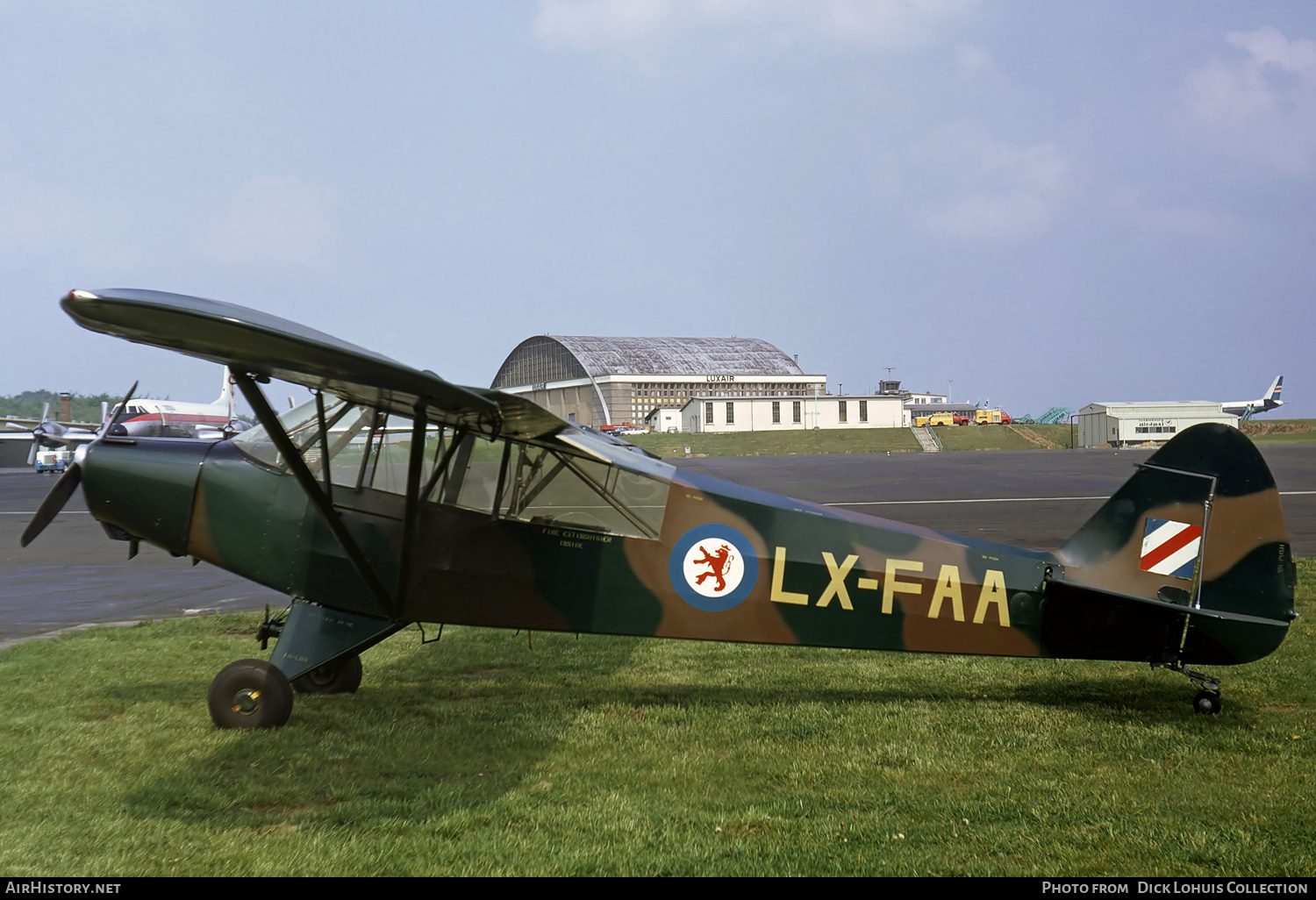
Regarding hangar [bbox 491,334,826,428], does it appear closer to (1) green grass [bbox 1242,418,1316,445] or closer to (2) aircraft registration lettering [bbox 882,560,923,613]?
(1) green grass [bbox 1242,418,1316,445]

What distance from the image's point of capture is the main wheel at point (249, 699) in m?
5.63

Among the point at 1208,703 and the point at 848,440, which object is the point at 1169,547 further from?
the point at 848,440

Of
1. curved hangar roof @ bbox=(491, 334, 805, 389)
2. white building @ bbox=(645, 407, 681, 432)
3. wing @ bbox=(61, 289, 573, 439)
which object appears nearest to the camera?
wing @ bbox=(61, 289, 573, 439)

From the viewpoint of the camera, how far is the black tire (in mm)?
6570

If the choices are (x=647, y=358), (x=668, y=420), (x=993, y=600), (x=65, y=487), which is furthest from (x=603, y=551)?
(x=647, y=358)

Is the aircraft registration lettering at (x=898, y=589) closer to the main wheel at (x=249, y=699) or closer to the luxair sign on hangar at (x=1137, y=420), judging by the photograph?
the main wheel at (x=249, y=699)

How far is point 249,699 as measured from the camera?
5641 millimetres

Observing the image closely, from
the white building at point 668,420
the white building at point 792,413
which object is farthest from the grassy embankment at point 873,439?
the white building at point 668,420

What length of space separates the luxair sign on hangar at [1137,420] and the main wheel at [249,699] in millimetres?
60452

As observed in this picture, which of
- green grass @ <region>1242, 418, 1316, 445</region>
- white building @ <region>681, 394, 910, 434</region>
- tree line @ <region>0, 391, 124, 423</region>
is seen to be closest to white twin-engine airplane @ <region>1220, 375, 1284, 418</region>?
green grass @ <region>1242, 418, 1316, 445</region>

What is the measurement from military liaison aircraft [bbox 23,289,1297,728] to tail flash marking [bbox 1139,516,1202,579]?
1 centimetres

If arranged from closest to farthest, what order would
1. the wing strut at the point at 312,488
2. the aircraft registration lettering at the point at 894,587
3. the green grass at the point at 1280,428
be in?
1. the wing strut at the point at 312,488
2. the aircraft registration lettering at the point at 894,587
3. the green grass at the point at 1280,428

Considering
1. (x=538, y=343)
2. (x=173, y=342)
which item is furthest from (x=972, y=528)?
(x=538, y=343)

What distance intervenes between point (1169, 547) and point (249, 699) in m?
6.13
